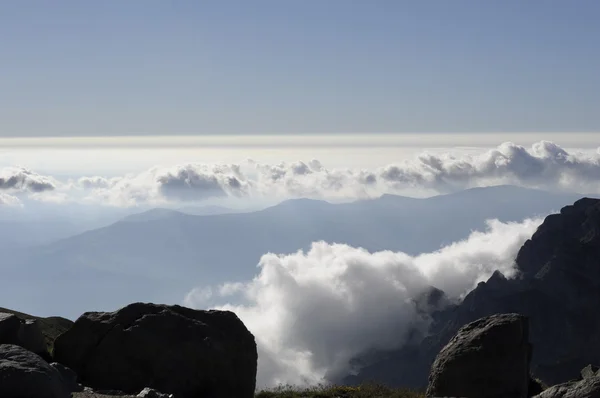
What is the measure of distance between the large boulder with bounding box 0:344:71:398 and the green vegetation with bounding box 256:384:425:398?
1045 cm

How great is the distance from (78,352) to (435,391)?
1285cm

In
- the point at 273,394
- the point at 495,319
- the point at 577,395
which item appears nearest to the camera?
the point at 577,395

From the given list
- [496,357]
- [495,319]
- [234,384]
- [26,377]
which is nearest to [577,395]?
[496,357]

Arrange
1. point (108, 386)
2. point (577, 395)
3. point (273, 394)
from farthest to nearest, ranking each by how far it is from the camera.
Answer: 1. point (273, 394)
2. point (108, 386)
3. point (577, 395)

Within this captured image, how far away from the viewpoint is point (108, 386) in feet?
72.4

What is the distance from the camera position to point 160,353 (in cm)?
2241

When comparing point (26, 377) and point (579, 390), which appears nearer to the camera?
point (26, 377)

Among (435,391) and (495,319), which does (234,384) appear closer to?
(435,391)

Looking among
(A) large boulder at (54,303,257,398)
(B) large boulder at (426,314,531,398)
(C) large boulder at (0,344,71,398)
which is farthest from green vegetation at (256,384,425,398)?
(C) large boulder at (0,344,71,398)

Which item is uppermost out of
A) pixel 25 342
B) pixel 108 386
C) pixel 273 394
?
pixel 25 342

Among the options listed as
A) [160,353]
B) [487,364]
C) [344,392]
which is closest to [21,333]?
[160,353]

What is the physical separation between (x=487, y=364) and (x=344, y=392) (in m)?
6.31

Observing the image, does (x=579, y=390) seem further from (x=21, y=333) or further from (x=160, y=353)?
(x=21, y=333)

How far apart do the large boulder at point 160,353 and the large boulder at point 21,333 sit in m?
0.77
